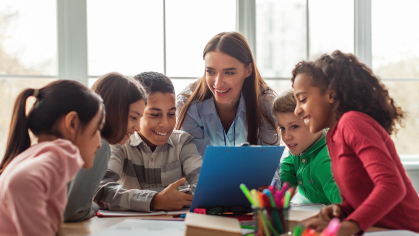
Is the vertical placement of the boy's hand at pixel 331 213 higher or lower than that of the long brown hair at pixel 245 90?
lower

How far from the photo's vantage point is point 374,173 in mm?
800

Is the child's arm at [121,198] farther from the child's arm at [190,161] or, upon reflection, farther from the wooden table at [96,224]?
the child's arm at [190,161]

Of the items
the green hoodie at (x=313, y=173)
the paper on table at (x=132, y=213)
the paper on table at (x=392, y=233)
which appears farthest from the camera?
the green hoodie at (x=313, y=173)

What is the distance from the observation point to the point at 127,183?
4.71 ft

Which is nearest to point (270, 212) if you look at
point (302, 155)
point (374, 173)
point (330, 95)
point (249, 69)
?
point (374, 173)

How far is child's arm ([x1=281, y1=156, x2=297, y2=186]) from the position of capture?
151cm

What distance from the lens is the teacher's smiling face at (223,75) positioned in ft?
5.72

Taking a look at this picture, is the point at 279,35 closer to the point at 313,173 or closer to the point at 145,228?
the point at 313,173

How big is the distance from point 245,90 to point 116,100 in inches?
31.9

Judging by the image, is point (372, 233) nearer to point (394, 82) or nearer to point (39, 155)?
point (39, 155)

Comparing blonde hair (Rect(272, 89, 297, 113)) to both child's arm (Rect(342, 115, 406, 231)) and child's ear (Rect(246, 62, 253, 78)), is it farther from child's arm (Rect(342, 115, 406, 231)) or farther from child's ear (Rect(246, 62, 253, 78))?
child's arm (Rect(342, 115, 406, 231))

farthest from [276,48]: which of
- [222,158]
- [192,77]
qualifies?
[222,158]

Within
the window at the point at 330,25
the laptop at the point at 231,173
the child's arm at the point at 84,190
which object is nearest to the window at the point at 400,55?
the window at the point at 330,25

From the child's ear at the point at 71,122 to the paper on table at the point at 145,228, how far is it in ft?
0.82
